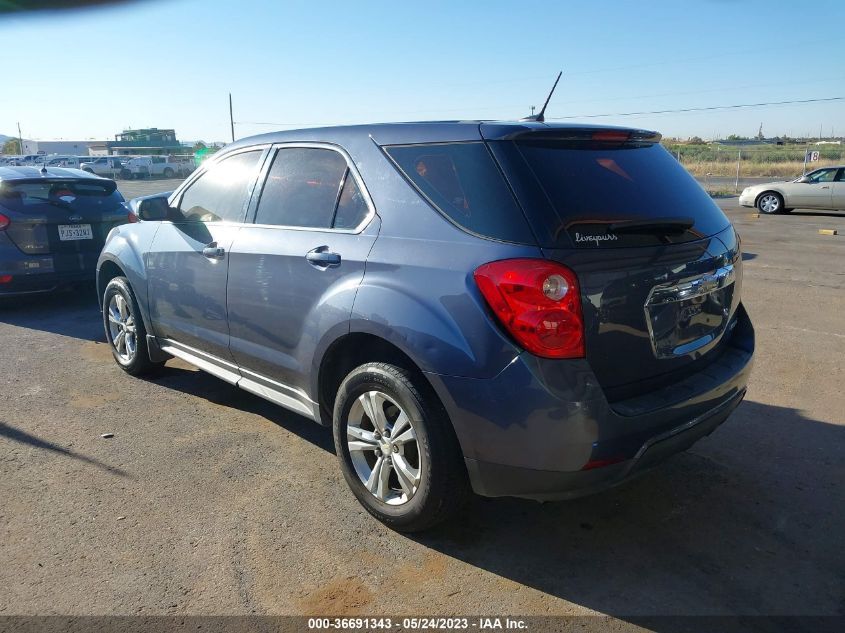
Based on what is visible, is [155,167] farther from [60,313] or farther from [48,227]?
[48,227]

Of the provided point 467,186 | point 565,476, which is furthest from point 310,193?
point 565,476

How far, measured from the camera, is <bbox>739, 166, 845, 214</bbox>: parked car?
18.1 m

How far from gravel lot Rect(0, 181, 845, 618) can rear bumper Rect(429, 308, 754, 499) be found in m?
0.46

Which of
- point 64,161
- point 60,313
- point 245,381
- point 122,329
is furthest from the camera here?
point 64,161

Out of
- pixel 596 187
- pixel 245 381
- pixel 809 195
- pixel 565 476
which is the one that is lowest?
pixel 809 195

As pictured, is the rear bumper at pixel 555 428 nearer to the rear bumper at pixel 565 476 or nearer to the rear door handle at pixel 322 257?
Result: the rear bumper at pixel 565 476

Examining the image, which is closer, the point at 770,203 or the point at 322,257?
the point at 322,257

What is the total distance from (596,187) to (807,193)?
1826cm

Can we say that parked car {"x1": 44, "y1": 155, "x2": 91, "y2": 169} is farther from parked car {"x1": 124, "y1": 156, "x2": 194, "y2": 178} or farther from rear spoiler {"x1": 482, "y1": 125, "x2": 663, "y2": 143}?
rear spoiler {"x1": 482, "y1": 125, "x2": 663, "y2": 143}

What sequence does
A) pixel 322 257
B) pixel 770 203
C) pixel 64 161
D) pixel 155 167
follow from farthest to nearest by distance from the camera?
pixel 155 167, pixel 64 161, pixel 770 203, pixel 322 257

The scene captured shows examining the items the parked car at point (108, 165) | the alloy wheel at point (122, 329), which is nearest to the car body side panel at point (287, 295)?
the alloy wheel at point (122, 329)

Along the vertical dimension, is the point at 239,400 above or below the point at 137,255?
below

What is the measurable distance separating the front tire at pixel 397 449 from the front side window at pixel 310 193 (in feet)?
2.61

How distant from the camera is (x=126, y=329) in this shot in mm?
5336
